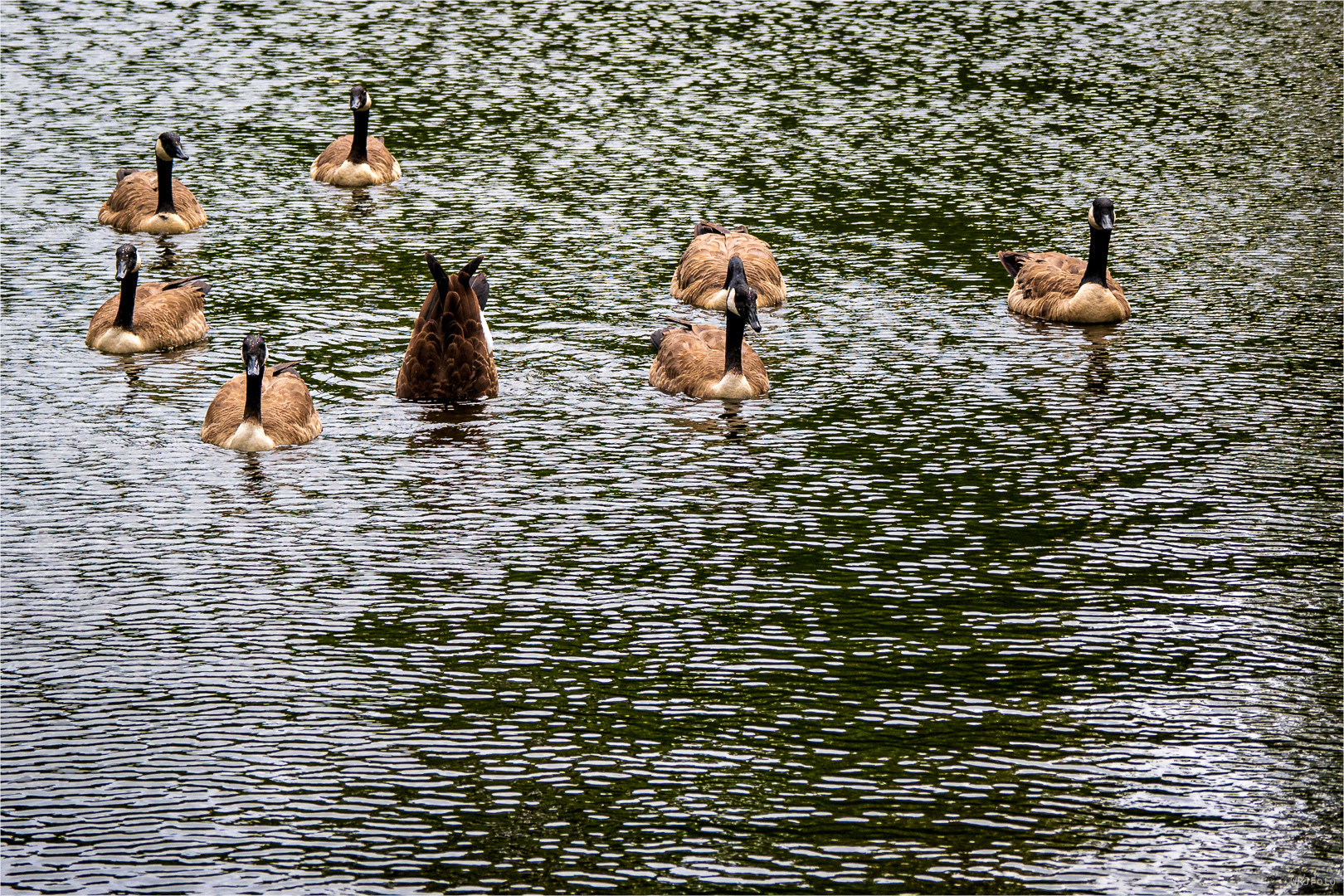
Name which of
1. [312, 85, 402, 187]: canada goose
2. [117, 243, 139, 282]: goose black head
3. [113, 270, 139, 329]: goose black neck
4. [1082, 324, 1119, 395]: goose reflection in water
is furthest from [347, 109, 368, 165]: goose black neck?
[1082, 324, 1119, 395]: goose reflection in water

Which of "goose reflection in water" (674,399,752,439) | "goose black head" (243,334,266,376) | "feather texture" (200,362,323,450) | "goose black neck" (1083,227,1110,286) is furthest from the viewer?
"goose black neck" (1083,227,1110,286)

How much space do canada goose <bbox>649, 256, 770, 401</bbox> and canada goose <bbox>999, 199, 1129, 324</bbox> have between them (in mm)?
4867

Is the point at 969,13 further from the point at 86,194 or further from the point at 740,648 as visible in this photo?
the point at 740,648

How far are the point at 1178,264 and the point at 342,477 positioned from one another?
14.2 m

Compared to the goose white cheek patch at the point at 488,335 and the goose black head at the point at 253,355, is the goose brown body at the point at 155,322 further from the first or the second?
the goose black head at the point at 253,355

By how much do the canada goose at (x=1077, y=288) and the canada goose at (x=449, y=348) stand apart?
812 cm

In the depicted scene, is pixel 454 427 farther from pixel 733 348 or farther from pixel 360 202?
pixel 360 202

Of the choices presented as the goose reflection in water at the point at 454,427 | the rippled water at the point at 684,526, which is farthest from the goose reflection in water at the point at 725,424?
the goose reflection in water at the point at 454,427

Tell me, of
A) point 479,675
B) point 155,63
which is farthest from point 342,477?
Answer: point 155,63

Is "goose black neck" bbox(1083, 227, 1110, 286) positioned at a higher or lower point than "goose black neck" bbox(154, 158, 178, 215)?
higher

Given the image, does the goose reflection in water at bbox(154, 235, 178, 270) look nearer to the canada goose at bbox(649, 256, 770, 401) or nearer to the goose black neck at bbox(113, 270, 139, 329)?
the goose black neck at bbox(113, 270, 139, 329)

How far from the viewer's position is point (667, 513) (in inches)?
745

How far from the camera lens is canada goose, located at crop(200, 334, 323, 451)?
20672 mm

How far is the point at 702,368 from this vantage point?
22859 mm
